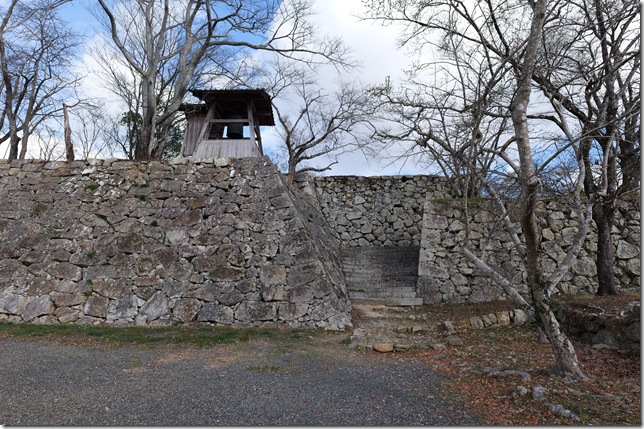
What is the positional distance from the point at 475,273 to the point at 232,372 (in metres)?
6.46

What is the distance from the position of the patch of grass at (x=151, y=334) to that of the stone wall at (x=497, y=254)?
13.8ft

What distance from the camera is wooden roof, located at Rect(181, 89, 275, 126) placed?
11133mm

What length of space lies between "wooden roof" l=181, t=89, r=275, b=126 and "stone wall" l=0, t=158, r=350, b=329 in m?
2.85

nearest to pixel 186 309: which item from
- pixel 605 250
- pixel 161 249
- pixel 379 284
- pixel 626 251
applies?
pixel 161 249

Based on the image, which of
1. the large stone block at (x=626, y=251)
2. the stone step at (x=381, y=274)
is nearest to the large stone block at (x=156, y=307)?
the stone step at (x=381, y=274)

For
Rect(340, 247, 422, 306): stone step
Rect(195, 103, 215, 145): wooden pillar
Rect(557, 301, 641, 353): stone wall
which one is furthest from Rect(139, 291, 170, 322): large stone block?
Rect(557, 301, 641, 353): stone wall

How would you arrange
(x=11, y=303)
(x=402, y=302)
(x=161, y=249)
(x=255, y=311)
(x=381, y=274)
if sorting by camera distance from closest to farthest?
(x=255, y=311) < (x=11, y=303) < (x=161, y=249) < (x=402, y=302) < (x=381, y=274)

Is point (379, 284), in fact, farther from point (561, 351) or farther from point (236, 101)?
point (236, 101)

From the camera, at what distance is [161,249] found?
8.08m

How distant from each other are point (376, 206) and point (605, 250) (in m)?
7.34

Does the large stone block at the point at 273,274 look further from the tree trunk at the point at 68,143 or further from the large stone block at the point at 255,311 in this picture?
the tree trunk at the point at 68,143

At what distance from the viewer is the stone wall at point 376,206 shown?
1385 centimetres

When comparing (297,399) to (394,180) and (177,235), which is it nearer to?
(177,235)

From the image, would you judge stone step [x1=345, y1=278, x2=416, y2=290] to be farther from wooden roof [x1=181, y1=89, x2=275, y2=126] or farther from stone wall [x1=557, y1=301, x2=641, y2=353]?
wooden roof [x1=181, y1=89, x2=275, y2=126]
